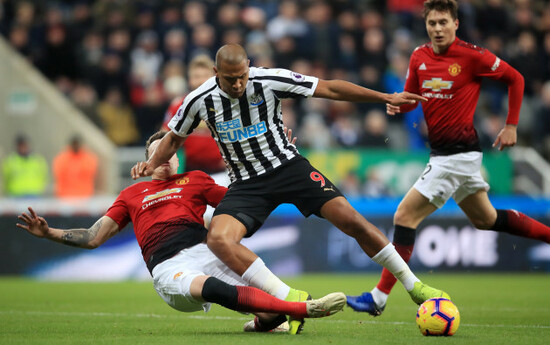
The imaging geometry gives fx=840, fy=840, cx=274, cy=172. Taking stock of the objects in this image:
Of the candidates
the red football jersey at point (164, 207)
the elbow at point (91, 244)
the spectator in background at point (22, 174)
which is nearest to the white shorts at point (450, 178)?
the red football jersey at point (164, 207)

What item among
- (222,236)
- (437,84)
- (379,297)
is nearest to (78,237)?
(222,236)

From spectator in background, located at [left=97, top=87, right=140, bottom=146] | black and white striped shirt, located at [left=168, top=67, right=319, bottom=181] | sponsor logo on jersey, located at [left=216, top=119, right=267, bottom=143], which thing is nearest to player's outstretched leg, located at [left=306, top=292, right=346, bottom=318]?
black and white striped shirt, located at [left=168, top=67, right=319, bottom=181]

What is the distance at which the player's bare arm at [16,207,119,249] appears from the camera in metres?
5.93

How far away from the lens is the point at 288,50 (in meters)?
15.4

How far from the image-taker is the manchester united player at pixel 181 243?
18.3ft

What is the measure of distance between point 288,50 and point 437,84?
842 centimetres

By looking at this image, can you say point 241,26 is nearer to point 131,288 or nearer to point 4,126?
point 4,126

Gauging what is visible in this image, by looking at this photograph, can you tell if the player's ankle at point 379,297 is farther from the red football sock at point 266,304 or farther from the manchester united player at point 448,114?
the red football sock at point 266,304

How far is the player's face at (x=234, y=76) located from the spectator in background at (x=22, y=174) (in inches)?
359

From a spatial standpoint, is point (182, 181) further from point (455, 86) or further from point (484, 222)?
point (484, 222)

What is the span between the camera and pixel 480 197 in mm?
7281

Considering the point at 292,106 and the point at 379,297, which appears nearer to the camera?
the point at 379,297

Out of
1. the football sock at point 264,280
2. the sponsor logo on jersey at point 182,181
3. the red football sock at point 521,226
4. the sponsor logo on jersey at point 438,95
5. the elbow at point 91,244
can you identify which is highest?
the sponsor logo on jersey at point 438,95

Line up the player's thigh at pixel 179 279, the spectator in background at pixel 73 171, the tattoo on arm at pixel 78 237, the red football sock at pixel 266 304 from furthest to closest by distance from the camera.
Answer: the spectator in background at pixel 73 171, the tattoo on arm at pixel 78 237, the player's thigh at pixel 179 279, the red football sock at pixel 266 304
